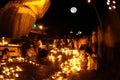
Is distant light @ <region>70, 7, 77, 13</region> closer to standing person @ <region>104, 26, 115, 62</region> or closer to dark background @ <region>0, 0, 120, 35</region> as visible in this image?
dark background @ <region>0, 0, 120, 35</region>

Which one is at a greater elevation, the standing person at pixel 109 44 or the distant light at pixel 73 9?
the distant light at pixel 73 9

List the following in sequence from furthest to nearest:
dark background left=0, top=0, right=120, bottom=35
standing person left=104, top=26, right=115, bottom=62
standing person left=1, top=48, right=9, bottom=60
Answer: dark background left=0, top=0, right=120, bottom=35 → standing person left=1, top=48, right=9, bottom=60 → standing person left=104, top=26, right=115, bottom=62

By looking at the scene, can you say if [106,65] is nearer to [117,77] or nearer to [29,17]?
[117,77]

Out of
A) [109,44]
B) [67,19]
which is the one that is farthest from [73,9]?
[109,44]

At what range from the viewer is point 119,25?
11.8m

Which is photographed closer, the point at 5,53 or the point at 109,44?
the point at 109,44

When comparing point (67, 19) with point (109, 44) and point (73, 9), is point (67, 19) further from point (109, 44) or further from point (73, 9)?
point (109, 44)

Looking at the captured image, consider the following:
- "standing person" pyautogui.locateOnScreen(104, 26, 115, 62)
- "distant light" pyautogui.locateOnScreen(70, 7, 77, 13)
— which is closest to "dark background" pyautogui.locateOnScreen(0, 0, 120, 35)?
"distant light" pyautogui.locateOnScreen(70, 7, 77, 13)

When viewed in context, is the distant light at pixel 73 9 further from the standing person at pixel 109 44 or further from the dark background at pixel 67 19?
the standing person at pixel 109 44

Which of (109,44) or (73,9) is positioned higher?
(73,9)

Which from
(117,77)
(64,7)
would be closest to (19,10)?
(117,77)

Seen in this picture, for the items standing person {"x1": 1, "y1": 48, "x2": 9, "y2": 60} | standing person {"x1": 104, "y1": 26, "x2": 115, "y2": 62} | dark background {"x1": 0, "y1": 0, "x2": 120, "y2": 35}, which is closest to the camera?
standing person {"x1": 104, "y1": 26, "x2": 115, "y2": 62}

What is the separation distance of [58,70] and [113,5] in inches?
148

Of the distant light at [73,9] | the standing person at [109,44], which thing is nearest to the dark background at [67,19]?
the distant light at [73,9]
